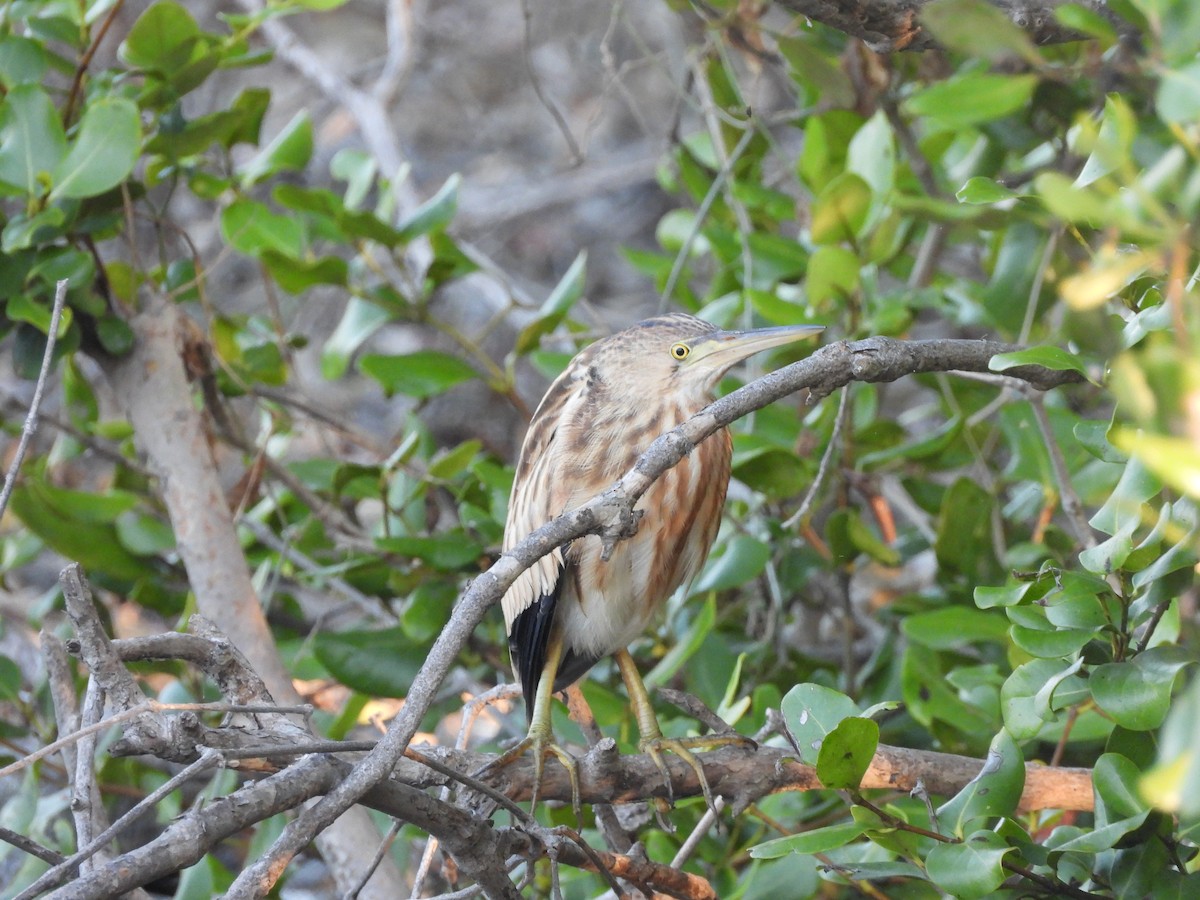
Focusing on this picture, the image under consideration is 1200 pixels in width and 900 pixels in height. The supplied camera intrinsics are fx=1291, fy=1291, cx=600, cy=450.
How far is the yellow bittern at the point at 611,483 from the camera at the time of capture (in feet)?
6.35

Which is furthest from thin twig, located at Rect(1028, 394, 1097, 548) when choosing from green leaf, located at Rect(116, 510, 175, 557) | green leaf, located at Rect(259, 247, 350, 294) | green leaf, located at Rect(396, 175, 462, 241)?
green leaf, located at Rect(116, 510, 175, 557)

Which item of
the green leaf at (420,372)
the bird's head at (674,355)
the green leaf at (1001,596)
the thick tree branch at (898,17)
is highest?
the thick tree branch at (898,17)

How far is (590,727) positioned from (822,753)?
0.66 meters

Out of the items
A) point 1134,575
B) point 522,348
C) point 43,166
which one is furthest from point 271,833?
point 1134,575

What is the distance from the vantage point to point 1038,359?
1.14m

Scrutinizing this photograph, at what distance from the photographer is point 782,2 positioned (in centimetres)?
134

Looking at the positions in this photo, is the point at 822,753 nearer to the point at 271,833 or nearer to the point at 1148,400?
the point at 1148,400

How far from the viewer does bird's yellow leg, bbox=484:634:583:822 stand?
1543 mm

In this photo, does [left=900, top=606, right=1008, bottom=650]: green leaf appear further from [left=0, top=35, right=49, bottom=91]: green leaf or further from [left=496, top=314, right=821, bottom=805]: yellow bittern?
[left=0, top=35, right=49, bottom=91]: green leaf

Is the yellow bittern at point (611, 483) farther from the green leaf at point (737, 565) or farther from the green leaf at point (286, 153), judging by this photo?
the green leaf at point (286, 153)

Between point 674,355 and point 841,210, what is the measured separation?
1.18 ft

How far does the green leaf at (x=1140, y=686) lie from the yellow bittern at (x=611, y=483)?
A: 0.80 meters

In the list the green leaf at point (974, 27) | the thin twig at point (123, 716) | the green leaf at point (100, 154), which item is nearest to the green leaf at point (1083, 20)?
the green leaf at point (974, 27)

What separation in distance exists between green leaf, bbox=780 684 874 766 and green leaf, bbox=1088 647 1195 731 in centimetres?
26
